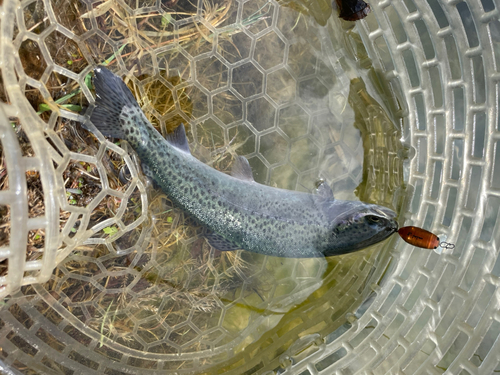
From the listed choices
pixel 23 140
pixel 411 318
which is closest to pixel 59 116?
pixel 23 140

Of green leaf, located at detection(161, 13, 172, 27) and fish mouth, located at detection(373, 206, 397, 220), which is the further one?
green leaf, located at detection(161, 13, 172, 27)

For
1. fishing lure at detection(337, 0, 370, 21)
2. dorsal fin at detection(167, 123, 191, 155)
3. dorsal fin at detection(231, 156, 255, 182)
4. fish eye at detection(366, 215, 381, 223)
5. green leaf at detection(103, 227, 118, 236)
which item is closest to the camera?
fish eye at detection(366, 215, 381, 223)

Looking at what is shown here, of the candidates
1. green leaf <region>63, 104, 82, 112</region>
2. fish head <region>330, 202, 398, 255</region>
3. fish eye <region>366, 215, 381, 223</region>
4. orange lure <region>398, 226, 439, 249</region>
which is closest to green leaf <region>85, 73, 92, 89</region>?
green leaf <region>63, 104, 82, 112</region>

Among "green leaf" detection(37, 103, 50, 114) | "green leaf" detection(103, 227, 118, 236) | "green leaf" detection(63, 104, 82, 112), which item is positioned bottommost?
"green leaf" detection(103, 227, 118, 236)

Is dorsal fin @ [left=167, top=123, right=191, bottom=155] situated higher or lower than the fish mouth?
higher

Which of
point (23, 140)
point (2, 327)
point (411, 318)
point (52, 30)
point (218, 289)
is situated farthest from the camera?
point (218, 289)

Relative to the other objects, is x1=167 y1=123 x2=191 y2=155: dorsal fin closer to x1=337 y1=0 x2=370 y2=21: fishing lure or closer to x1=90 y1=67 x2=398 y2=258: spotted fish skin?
x1=90 y1=67 x2=398 y2=258: spotted fish skin

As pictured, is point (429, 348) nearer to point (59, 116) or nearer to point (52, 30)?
point (59, 116)

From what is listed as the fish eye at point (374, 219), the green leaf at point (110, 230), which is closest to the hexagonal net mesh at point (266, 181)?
the green leaf at point (110, 230)
